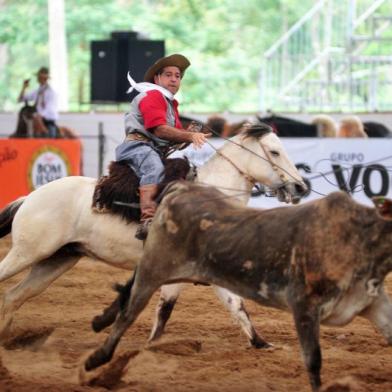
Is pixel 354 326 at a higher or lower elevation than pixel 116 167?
lower

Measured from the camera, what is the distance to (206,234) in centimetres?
688

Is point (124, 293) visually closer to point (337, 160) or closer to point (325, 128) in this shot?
point (337, 160)

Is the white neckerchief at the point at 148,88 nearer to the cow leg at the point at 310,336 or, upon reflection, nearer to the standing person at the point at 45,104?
the cow leg at the point at 310,336

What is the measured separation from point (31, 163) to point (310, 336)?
1171 cm

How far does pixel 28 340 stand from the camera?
8727 mm

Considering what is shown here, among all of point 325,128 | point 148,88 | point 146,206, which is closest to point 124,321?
point 146,206

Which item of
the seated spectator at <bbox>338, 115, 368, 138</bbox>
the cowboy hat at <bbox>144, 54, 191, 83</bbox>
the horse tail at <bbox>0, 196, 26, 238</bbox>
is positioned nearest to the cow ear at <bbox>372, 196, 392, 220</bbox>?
the cowboy hat at <bbox>144, 54, 191, 83</bbox>

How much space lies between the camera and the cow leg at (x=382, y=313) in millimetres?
6602

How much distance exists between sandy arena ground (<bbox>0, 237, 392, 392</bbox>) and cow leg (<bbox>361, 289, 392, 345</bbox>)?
0.38 meters

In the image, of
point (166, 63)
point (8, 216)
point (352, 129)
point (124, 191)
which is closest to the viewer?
point (124, 191)

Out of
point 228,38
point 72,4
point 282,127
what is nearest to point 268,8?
point 228,38

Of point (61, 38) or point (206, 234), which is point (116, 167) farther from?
point (61, 38)

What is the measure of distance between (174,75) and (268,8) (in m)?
33.4

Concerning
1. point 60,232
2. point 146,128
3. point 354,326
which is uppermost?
point 146,128
